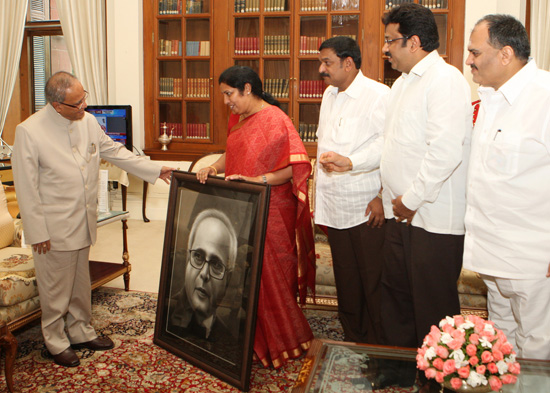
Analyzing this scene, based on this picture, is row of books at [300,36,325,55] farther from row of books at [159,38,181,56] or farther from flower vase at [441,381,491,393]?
flower vase at [441,381,491,393]

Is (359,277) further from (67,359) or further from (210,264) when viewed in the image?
(67,359)

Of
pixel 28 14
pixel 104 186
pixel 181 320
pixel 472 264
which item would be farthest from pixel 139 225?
pixel 472 264

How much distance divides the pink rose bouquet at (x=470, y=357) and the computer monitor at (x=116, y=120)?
5.31 meters

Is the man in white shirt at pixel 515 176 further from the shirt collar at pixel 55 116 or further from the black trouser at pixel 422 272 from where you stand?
the shirt collar at pixel 55 116

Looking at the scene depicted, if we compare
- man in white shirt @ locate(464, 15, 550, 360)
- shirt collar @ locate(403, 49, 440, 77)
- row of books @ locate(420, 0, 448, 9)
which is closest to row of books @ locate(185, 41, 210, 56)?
row of books @ locate(420, 0, 448, 9)

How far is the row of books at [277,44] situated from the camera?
622 cm

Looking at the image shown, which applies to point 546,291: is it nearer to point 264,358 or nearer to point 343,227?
point 343,227

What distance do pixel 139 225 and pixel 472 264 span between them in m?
5.01

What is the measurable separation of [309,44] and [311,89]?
0.51 meters

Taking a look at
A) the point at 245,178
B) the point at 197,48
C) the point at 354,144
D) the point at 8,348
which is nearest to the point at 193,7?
the point at 197,48

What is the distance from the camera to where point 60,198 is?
2729 millimetres

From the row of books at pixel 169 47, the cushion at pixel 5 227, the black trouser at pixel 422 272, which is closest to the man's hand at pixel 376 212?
the black trouser at pixel 422 272

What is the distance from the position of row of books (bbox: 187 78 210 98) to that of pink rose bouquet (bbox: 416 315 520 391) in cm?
539

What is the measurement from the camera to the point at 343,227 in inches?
111
